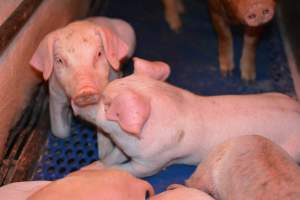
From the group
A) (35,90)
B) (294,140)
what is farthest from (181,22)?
(294,140)

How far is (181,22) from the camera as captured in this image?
305 centimetres

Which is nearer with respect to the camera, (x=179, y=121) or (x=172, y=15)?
(x=179, y=121)

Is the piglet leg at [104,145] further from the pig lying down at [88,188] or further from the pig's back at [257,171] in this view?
the pig's back at [257,171]

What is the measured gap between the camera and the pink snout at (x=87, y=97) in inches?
63.5

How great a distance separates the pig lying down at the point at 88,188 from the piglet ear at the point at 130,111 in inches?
6.7

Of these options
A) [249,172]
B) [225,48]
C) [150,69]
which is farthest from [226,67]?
[249,172]

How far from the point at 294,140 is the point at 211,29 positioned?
4.47 feet

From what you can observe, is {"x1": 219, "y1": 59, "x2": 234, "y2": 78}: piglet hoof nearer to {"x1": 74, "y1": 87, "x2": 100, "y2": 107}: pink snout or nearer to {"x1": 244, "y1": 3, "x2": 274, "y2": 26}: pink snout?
{"x1": 244, "y1": 3, "x2": 274, "y2": 26}: pink snout

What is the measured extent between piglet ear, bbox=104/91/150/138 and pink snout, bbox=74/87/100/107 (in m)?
0.08

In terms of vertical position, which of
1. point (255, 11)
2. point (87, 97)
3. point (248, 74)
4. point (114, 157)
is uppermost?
point (255, 11)

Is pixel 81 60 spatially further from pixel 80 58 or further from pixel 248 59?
pixel 248 59

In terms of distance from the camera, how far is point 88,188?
4.37ft

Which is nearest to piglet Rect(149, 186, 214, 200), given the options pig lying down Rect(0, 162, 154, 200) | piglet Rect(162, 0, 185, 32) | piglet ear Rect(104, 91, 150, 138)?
pig lying down Rect(0, 162, 154, 200)

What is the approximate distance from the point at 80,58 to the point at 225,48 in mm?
1109
